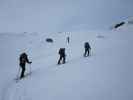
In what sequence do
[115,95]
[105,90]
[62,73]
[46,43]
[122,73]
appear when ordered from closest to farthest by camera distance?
[115,95]
[105,90]
[122,73]
[62,73]
[46,43]

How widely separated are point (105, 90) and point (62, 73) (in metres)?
4.41

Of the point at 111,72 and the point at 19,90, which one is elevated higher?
the point at 111,72

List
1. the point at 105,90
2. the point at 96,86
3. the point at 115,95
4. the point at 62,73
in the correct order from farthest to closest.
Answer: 1. the point at 62,73
2. the point at 96,86
3. the point at 105,90
4. the point at 115,95

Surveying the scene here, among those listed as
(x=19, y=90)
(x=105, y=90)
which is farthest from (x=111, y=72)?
(x=19, y=90)

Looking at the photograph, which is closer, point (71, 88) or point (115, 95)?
point (115, 95)

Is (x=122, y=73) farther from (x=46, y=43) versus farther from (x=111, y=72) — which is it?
(x=46, y=43)

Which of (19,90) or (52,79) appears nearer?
(19,90)

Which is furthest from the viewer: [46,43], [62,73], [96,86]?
[46,43]

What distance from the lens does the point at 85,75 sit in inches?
411

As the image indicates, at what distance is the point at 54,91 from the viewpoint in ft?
28.8

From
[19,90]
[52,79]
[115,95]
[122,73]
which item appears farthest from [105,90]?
[19,90]

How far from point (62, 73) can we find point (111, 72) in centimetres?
341

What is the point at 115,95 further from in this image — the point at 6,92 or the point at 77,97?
the point at 6,92

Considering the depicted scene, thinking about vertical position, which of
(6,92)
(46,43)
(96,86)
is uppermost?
(46,43)
